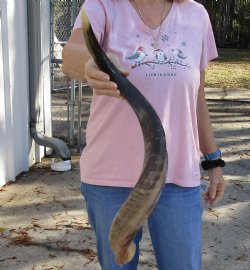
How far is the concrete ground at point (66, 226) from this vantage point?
147 inches

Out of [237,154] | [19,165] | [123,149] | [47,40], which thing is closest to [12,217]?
[19,165]

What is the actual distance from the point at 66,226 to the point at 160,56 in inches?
104

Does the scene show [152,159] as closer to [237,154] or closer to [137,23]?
[137,23]

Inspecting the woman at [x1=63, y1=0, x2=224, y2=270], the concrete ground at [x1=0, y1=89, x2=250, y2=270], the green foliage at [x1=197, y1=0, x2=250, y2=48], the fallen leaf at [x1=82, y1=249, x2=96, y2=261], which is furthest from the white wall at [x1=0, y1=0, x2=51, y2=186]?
the green foliage at [x1=197, y1=0, x2=250, y2=48]

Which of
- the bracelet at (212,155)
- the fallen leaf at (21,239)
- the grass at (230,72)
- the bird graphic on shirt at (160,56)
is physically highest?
the bird graphic on shirt at (160,56)

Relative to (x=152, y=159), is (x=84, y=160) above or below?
below

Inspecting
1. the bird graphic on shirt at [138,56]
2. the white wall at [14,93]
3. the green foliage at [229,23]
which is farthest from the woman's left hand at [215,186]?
the green foliage at [229,23]

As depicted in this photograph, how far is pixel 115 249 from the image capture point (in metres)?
1.34

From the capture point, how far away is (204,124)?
2.24 meters

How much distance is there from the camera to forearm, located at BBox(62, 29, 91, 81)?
5.47ft

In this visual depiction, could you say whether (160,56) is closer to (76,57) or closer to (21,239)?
(76,57)

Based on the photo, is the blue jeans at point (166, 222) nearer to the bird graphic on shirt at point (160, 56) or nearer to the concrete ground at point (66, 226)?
the bird graphic on shirt at point (160, 56)

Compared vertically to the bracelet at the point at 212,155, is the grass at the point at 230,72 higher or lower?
lower

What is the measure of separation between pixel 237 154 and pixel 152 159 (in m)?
5.32
